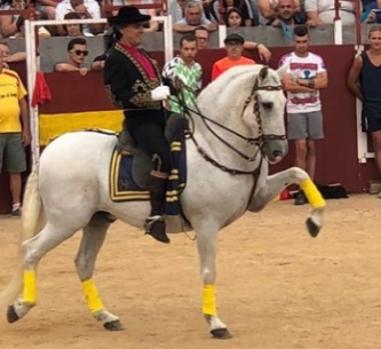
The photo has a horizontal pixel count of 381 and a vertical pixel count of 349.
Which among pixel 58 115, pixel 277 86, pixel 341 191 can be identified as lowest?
pixel 341 191

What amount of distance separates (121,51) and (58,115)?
5571mm

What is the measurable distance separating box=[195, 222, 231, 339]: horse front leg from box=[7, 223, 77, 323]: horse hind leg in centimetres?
86

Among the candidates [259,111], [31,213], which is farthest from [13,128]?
[259,111]

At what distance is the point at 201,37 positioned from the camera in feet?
45.3

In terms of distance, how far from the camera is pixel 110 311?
833 centimetres

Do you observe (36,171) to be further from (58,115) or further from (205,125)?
(58,115)

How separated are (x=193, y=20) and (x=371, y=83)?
221 centimetres

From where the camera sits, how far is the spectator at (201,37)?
13.7 meters

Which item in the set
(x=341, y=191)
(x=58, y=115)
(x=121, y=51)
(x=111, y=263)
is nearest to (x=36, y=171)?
(x=121, y=51)

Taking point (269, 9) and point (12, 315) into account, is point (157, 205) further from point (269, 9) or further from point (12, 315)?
point (269, 9)

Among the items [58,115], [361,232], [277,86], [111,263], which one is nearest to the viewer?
[277,86]

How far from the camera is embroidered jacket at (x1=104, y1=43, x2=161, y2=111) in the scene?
25.2 ft

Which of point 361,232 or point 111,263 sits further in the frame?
point 361,232


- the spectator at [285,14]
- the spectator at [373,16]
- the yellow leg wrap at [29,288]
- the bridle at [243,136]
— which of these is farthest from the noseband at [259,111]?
the spectator at [373,16]
